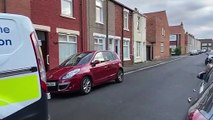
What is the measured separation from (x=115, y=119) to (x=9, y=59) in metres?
3.59

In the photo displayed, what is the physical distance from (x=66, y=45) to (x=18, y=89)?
43.2 feet

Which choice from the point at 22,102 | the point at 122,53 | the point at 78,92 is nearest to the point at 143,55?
the point at 122,53

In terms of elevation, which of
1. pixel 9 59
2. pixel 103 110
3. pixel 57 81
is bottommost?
pixel 103 110

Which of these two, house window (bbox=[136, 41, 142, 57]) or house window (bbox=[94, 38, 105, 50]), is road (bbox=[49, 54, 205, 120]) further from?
house window (bbox=[136, 41, 142, 57])

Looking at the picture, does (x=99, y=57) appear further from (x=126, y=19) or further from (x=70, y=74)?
(x=126, y=19)

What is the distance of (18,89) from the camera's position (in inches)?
135

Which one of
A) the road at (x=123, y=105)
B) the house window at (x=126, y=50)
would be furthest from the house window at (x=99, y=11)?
the road at (x=123, y=105)

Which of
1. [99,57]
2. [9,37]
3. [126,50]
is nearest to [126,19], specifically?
[126,50]

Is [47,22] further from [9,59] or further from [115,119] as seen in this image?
[9,59]

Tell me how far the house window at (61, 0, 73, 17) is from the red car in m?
5.37

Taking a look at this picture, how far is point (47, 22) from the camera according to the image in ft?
48.3

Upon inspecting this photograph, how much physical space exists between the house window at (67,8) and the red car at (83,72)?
5371mm

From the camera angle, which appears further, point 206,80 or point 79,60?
point 79,60

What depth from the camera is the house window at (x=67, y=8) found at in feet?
53.7
